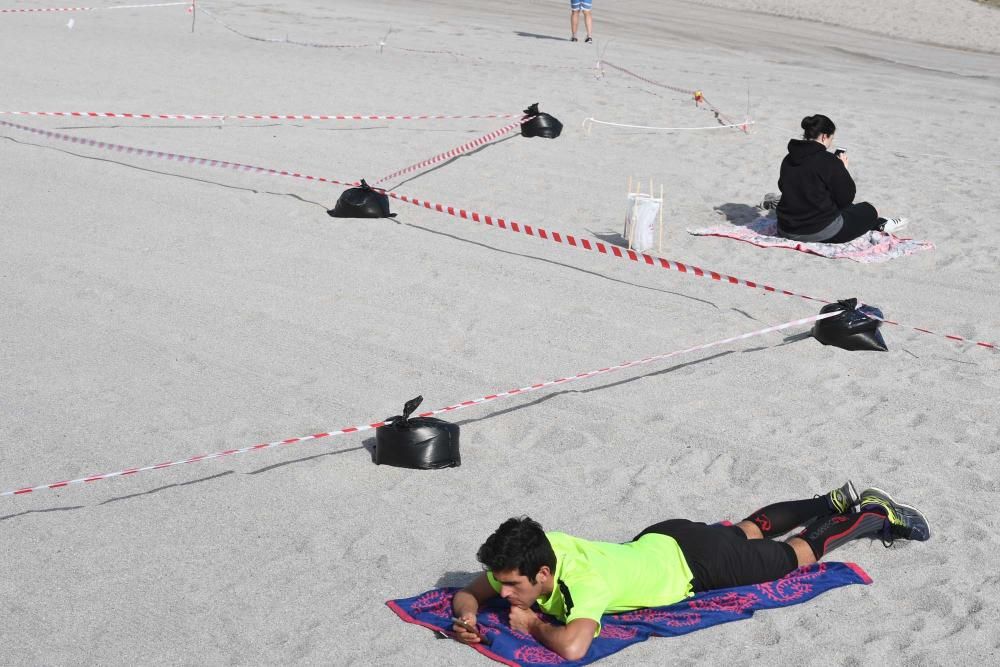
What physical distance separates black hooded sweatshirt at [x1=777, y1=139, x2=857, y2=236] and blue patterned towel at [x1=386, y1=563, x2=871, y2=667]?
17.2 feet

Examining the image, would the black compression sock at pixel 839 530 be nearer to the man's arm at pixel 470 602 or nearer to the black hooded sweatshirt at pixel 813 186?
the man's arm at pixel 470 602

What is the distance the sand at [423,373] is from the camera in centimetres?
488

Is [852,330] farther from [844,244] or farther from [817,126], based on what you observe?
[817,126]

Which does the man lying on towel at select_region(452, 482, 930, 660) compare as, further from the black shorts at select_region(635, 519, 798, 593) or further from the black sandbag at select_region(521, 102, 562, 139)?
the black sandbag at select_region(521, 102, 562, 139)

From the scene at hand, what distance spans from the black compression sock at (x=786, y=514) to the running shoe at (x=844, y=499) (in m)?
0.04

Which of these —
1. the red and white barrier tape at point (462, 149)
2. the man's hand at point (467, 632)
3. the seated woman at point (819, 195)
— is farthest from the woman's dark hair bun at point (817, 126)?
the man's hand at point (467, 632)

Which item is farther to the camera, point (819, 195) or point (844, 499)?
point (819, 195)

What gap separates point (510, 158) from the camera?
1251cm

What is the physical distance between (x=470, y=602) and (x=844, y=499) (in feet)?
6.41

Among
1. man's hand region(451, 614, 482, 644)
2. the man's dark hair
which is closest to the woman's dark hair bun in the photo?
the man's dark hair

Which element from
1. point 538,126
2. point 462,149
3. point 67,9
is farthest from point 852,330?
point 67,9

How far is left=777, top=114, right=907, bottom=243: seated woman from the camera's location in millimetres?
9555

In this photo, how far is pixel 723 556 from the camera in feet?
16.0

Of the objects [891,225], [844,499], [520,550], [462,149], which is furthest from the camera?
[462,149]
